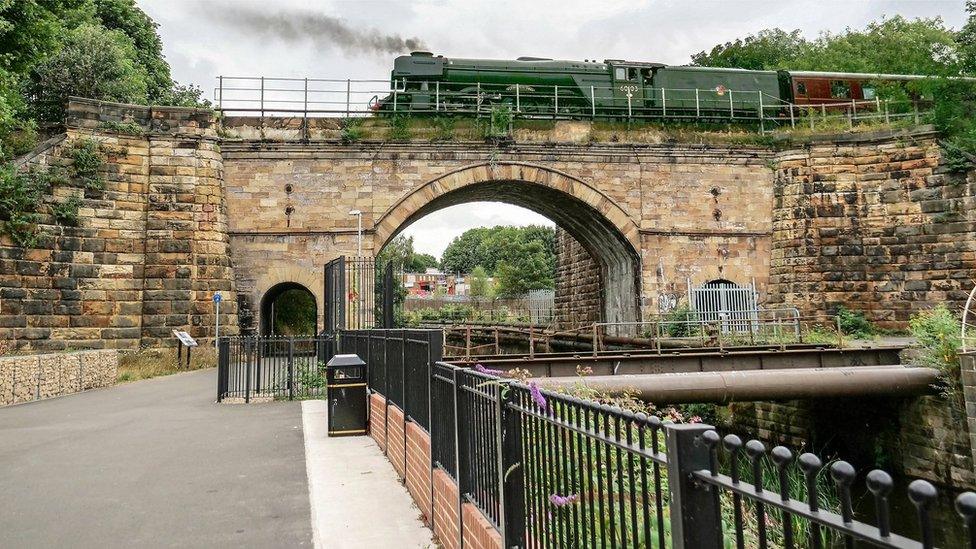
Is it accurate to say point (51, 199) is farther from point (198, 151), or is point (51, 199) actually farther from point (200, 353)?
point (200, 353)

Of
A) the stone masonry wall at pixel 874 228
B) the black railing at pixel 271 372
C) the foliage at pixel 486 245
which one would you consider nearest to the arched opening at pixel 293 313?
the black railing at pixel 271 372

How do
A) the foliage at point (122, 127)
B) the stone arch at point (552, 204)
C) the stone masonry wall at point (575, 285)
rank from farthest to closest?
the stone masonry wall at point (575, 285) → the stone arch at point (552, 204) → the foliage at point (122, 127)

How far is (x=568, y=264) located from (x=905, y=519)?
69.1 feet

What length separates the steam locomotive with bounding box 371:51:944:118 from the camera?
2128 centimetres

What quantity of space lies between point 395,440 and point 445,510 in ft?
8.67

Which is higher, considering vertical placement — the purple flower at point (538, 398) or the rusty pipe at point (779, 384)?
the purple flower at point (538, 398)

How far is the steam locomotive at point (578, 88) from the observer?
2128cm

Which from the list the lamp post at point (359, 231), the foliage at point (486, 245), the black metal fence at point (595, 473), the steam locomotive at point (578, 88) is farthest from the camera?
the foliage at point (486, 245)

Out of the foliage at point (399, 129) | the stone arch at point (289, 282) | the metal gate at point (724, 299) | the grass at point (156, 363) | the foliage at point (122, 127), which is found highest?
the foliage at point (399, 129)

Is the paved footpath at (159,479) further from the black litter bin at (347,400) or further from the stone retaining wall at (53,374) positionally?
the stone retaining wall at (53,374)

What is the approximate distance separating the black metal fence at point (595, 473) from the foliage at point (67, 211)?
1467 centimetres

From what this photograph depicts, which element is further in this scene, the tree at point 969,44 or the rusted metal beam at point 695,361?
the tree at point 969,44

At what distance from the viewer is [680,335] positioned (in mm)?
19516

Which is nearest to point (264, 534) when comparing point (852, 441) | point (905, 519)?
point (905, 519)
